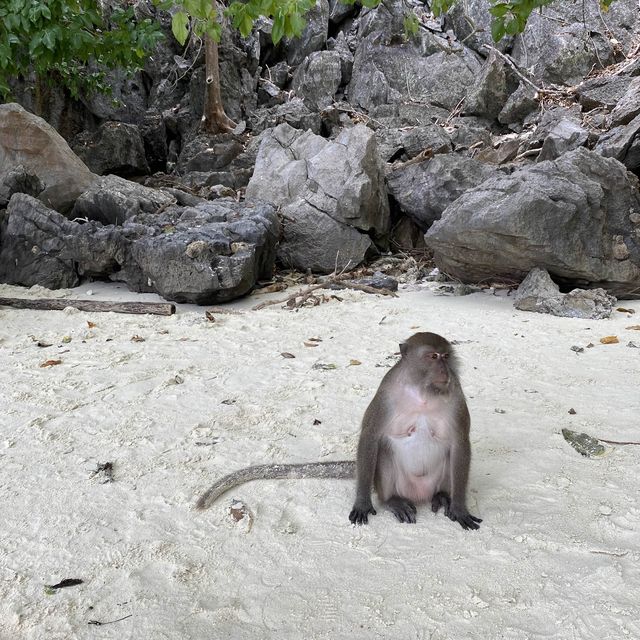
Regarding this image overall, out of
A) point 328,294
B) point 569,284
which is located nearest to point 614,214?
point 569,284

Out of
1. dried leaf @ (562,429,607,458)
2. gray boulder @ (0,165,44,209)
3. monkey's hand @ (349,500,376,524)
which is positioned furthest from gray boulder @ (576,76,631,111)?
monkey's hand @ (349,500,376,524)

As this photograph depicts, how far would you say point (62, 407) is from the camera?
3619 millimetres

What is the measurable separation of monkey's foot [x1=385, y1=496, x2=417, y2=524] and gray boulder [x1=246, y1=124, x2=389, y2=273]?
6.01m

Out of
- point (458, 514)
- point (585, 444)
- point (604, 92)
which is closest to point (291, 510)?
point (458, 514)

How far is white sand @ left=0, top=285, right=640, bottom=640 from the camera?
1.83m

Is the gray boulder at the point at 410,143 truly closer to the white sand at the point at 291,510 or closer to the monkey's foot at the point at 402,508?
the white sand at the point at 291,510

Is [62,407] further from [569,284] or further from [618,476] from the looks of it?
[569,284]

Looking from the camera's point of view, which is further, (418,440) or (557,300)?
(557,300)

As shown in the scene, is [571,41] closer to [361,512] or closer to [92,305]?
[92,305]

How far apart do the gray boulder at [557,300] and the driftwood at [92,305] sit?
3.90 m

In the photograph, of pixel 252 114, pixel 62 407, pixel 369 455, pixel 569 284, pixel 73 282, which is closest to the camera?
pixel 369 455

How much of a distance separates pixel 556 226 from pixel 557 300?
0.86 metres

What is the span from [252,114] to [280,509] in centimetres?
1479

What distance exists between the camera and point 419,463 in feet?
8.00
